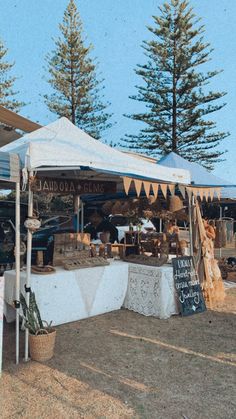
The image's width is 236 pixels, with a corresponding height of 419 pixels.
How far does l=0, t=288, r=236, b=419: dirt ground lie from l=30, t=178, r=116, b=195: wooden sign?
161 cm

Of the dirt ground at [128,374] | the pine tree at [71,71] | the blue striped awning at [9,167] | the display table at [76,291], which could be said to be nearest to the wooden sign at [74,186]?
the display table at [76,291]

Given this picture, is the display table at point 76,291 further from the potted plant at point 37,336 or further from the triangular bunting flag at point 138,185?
the triangular bunting flag at point 138,185

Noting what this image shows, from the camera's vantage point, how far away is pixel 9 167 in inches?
109

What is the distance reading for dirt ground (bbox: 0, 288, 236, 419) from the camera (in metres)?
2.29

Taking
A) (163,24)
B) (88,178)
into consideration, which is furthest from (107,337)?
(163,24)

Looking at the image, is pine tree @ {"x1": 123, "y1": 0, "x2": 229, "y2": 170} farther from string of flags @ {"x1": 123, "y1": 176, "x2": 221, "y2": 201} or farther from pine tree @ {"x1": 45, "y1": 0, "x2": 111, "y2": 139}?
string of flags @ {"x1": 123, "y1": 176, "x2": 221, "y2": 201}

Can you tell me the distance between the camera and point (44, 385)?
8.44ft

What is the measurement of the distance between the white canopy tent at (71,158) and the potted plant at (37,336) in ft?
0.26

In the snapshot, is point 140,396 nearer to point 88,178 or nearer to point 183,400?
point 183,400

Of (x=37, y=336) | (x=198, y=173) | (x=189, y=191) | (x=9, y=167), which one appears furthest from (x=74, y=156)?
(x=198, y=173)

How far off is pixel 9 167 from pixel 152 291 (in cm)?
233

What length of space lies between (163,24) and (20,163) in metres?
16.5

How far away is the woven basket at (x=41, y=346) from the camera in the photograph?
115 inches

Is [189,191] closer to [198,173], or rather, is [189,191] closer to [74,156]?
[198,173]
